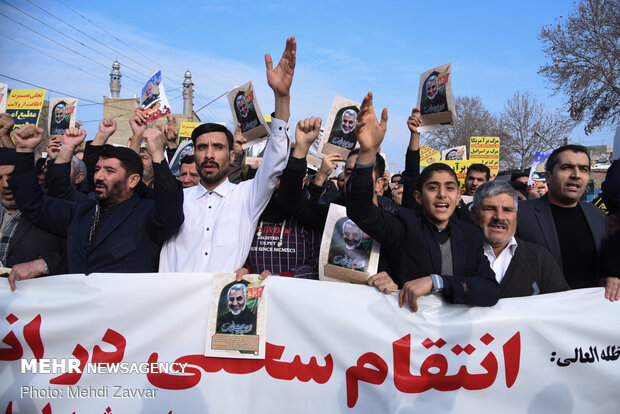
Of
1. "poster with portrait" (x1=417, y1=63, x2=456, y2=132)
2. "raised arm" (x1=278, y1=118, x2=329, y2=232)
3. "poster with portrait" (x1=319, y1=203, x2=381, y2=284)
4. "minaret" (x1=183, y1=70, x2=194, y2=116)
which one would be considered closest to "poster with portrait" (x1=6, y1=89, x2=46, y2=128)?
"raised arm" (x1=278, y1=118, x2=329, y2=232)

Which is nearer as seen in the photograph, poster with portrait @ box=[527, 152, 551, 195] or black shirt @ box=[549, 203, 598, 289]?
black shirt @ box=[549, 203, 598, 289]

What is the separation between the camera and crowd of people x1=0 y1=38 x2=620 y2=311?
8.68 feet

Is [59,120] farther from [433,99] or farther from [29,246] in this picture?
[433,99]

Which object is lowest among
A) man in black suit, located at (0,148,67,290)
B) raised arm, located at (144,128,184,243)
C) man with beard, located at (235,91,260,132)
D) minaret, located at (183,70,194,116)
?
man in black suit, located at (0,148,67,290)

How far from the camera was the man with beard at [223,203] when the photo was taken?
2.90 m

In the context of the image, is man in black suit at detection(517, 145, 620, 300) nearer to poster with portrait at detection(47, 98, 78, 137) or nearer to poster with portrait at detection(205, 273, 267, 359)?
poster with portrait at detection(205, 273, 267, 359)

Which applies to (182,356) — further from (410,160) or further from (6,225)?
(410,160)

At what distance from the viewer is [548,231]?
3.09 metres

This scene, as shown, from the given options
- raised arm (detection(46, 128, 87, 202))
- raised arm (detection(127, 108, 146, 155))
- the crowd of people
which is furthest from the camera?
raised arm (detection(127, 108, 146, 155))

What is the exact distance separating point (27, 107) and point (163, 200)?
6.30m

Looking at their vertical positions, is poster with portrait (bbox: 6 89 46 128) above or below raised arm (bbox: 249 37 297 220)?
above

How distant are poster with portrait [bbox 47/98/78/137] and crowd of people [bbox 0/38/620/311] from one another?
3.25 meters

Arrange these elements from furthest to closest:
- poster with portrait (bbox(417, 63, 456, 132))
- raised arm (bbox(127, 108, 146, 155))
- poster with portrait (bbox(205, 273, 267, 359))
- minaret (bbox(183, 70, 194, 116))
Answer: minaret (bbox(183, 70, 194, 116)), poster with portrait (bbox(417, 63, 456, 132)), raised arm (bbox(127, 108, 146, 155)), poster with portrait (bbox(205, 273, 267, 359))

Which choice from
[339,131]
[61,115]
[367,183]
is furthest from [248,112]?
[61,115]
